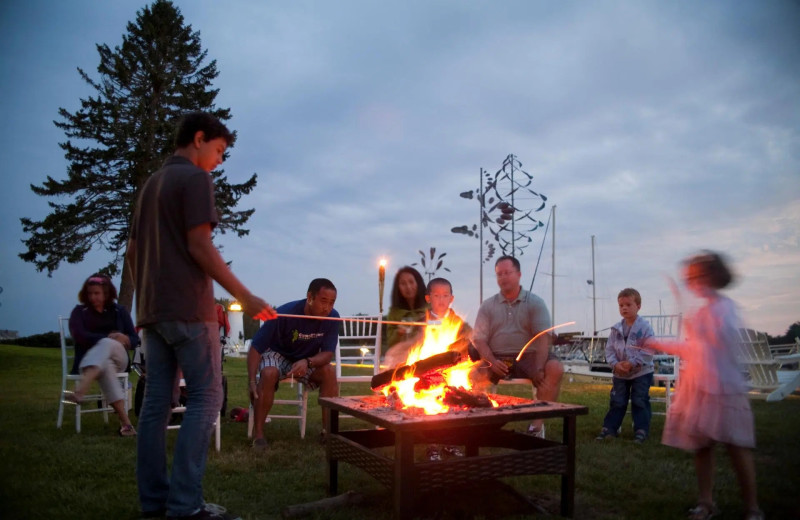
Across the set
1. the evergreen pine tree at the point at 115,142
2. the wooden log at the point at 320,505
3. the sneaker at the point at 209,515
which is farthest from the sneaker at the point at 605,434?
the evergreen pine tree at the point at 115,142

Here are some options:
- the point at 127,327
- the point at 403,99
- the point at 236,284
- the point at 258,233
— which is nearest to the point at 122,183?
the point at 258,233

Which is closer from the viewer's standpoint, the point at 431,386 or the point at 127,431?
the point at 431,386

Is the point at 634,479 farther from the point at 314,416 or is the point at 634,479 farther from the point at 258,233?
the point at 258,233

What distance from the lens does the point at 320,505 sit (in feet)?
9.57

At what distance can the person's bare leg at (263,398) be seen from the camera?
4.64 m

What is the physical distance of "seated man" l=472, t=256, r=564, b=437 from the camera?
4594 millimetres

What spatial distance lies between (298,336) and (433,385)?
199cm

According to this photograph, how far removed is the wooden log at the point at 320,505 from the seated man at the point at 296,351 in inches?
69.3

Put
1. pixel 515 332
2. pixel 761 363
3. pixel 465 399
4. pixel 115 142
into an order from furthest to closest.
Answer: pixel 115 142, pixel 761 363, pixel 515 332, pixel 465 399

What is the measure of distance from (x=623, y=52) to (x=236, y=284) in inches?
222

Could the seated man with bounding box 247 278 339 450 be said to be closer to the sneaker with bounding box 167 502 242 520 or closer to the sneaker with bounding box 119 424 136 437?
the sneaker with bounding box 119 424 136 437

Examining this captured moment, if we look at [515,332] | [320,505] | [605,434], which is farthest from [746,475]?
[605,434]

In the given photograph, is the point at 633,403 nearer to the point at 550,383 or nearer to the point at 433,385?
the point at 550,383

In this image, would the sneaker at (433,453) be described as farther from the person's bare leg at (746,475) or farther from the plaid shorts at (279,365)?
the person's bare leg at (746,475)
